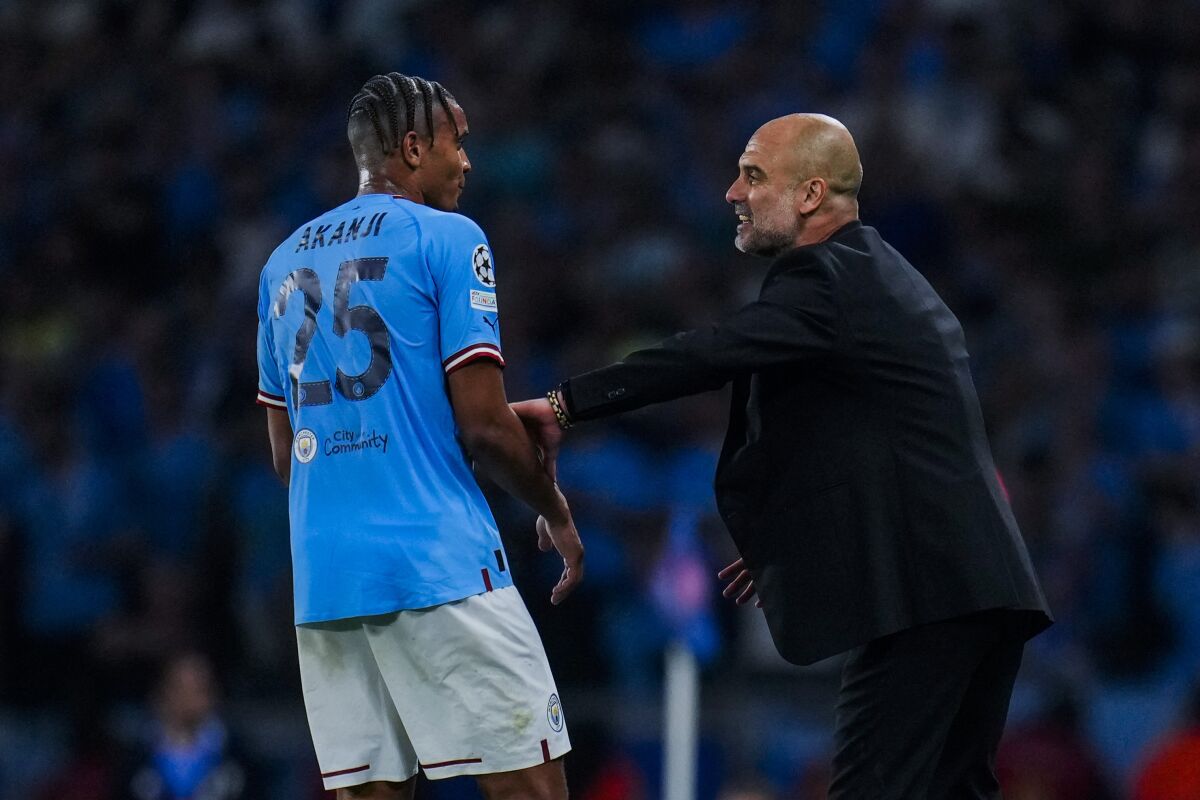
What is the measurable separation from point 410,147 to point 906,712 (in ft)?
6.09

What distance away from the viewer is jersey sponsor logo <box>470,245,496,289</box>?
13.5ft

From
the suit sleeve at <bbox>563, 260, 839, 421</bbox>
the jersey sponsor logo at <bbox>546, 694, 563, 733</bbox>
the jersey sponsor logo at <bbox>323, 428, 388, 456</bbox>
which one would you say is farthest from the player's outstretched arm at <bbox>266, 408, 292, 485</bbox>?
the jersey sponsor logo at <bbox>546, 694, 563, 733</bbox>

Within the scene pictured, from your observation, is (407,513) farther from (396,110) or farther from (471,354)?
(396,110)

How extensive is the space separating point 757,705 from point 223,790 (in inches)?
96.9

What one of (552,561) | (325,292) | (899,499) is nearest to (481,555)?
(325,292)

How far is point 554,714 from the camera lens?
410 cm

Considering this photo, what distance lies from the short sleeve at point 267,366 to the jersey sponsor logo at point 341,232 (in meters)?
0.17

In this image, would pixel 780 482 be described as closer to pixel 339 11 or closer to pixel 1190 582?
pixel 1190 582

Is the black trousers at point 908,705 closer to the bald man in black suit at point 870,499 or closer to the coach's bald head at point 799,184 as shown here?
the bald man in black suit at point 870,499

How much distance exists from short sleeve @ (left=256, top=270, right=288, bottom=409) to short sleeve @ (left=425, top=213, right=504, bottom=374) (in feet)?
1.71

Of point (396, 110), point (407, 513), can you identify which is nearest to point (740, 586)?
point (407, 513)

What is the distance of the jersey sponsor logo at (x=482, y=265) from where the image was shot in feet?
13.5

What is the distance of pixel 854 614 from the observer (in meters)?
4.08

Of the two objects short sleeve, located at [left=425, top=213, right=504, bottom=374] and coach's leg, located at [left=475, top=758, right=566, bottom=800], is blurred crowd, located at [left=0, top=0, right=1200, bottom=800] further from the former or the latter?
short sleeve, located at [left=425, top=213, right=504, bottom=374]
